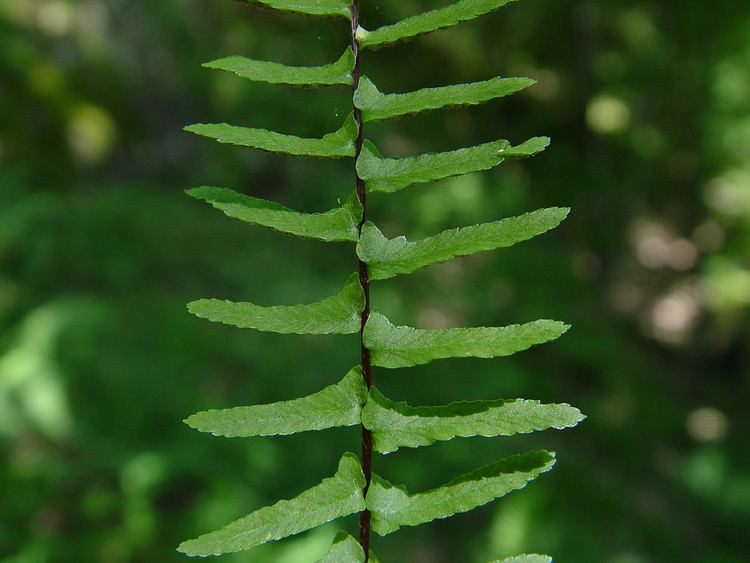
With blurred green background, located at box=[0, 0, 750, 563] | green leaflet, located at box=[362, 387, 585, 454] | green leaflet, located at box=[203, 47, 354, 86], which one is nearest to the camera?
green leaflet, located at box=[362, 387, 585, 454]

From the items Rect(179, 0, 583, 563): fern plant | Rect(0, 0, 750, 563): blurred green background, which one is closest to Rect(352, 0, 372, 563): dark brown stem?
Rect(179, 0, 583, 563): fern plant

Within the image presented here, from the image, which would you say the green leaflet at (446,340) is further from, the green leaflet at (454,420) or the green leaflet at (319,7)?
the green leaflet at (319,7)

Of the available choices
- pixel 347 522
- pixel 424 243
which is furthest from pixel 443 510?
pixel 347 522

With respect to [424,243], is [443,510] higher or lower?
lower

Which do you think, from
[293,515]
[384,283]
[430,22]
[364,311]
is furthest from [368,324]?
[384,283]

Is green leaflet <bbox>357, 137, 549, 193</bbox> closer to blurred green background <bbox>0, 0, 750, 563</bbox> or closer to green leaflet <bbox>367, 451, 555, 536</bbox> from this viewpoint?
blurred green background <bbox>0, 0, 750, 563</bbox>

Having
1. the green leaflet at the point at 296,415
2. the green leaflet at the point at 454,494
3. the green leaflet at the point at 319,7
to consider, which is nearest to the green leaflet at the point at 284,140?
the green leaflet at the point at 319,7

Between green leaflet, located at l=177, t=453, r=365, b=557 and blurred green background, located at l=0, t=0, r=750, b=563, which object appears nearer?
green leaflet, located at l=177, t=453, r=365, b=557

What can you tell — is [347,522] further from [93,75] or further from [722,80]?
[93,75]
